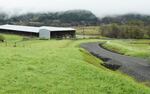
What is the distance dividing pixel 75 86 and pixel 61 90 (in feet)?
5.83

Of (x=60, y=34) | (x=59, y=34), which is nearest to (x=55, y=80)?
(x=59, y=34)

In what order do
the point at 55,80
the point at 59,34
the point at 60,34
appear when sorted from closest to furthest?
the point at 55,80 → the point at 59,34 → the point at 60,34

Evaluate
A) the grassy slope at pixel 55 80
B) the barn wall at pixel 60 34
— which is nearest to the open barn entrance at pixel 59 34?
the barn wall at pixel 60 34

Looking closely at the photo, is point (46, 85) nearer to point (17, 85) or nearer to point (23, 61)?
point (17, 85)

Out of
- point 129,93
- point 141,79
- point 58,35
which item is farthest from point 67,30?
point 129,93

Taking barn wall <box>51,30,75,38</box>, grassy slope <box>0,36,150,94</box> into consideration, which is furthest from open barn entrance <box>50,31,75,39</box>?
grassy slope <box>0,36,150,94</box>

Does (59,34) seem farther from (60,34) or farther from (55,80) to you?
(55,80)

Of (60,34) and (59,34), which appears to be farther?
(60,34)

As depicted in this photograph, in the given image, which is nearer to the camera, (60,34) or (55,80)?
(55,80)

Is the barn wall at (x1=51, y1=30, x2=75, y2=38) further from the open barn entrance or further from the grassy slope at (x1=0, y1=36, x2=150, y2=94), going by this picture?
the grassy slope at (x1=0, y1=36, x2=150, y2=94)

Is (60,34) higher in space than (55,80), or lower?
lower

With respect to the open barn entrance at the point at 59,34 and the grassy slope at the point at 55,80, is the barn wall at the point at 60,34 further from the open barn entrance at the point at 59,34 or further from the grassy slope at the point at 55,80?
Answer: the grassy slope at the point at 55,80

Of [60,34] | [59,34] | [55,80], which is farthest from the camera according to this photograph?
[60,34]

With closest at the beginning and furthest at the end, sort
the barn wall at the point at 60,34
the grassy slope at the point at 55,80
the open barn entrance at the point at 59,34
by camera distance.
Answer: the grassy slope at the point at 55,80, the open barn entrance at the point at 59,34, the barn wall at the point at 60,34
